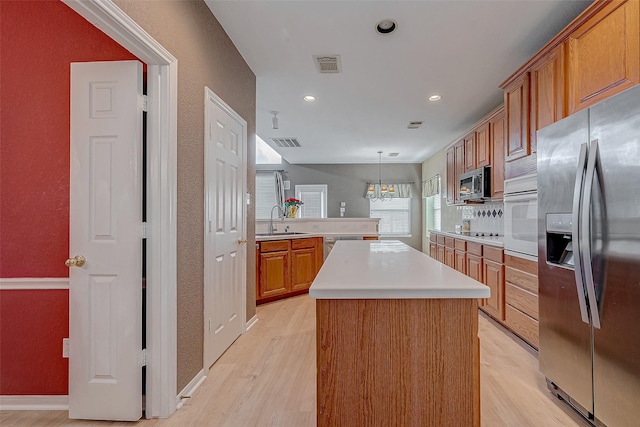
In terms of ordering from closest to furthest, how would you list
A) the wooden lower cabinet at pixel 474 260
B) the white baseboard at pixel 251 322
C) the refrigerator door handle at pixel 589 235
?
the refrigerator door handle at pixel 589 235
the white baseboard at pixel 251 322
the wooden lower cabinet at pixel 474 260

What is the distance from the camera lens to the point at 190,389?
199cm

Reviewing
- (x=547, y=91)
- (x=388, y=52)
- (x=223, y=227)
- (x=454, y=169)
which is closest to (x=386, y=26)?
(x=388, y=52)

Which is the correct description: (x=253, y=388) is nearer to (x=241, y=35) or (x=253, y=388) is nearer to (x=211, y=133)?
(x=211, y=133)

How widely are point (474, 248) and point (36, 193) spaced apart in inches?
155

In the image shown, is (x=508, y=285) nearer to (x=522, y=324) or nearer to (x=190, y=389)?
(x=522, y=324)

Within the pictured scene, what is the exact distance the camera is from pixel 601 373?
1554 mm

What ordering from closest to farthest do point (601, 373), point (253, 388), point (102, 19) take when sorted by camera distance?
1. point (102, 19)
2. point (601, 373)
3. point (253, 388)

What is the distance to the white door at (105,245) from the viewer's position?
1716mm

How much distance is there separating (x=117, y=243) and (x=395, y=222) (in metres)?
7.32

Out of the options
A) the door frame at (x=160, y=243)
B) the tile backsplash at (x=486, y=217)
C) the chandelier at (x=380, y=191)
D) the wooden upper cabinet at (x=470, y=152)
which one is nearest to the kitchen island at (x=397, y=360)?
the door frame at (x=160, y=243)

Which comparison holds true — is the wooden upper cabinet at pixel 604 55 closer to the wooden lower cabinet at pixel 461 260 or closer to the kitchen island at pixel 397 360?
the kitchen island at pixel 397 360

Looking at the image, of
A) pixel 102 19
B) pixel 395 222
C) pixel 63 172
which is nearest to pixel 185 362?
pixel 63 172

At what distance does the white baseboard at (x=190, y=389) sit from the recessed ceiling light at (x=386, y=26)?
8.98ft

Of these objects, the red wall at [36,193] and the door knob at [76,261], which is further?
the red wall at [36,193]
